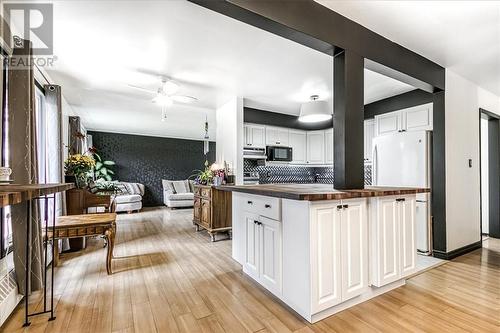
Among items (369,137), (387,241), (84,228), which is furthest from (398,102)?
(84,228)

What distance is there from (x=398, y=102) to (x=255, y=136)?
8.43 feet

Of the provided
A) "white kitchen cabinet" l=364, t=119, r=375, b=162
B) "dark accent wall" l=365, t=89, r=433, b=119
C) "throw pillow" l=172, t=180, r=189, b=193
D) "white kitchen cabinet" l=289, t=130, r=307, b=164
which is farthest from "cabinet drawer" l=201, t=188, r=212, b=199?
"throw pillow" l=172, t=180, r=189, b=193

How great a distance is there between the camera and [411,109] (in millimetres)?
3664

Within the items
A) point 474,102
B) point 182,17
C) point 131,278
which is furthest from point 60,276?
point 474,102

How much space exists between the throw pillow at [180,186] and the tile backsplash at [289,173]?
3.62 meters

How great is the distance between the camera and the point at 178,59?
109 inches

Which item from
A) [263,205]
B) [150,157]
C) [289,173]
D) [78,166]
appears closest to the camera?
[263,205]

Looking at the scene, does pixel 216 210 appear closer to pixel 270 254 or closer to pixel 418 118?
pixel 270 254

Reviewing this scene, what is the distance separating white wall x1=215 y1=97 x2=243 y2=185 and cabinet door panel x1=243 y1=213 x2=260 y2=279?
1883 millimetres

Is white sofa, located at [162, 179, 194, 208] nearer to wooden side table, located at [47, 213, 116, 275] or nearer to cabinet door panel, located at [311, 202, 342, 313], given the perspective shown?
wooden side table, located at [47, 213, 116, 275]

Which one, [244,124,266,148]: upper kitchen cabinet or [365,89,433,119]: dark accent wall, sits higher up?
[365,89,433,119]: dark accent wall

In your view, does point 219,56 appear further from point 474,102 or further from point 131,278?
point 474,102

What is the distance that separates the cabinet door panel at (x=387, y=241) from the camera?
1999 millimetres

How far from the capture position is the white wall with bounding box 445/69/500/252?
313cm
